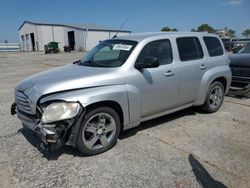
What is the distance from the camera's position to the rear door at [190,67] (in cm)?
524

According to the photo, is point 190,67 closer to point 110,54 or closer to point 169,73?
point 169,73

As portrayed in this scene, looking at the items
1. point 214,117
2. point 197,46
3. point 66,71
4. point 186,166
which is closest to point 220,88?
point 214,117

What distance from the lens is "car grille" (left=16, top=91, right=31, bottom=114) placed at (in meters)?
3.95

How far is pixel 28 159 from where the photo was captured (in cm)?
400

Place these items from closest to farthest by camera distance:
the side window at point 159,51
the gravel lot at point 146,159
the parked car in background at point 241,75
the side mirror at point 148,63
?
the gravel lot at point 146,159, the side mirror at point 148,63, the side window at point 159,51, the parked car in background at point 241,75

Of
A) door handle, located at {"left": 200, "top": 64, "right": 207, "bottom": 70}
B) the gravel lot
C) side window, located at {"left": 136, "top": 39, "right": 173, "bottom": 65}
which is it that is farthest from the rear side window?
the gravel lot

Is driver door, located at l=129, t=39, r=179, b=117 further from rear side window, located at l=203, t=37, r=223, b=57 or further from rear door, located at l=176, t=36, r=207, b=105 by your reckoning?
rear side window, located at l=203, t=37, r=223, b=57

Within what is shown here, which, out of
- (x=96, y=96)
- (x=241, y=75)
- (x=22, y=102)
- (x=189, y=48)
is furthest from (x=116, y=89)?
(x=241, y=75)

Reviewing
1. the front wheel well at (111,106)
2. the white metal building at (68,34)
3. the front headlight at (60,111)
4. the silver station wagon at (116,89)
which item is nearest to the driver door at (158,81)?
the silver station wagon at (116,89)

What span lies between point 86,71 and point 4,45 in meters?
69.3

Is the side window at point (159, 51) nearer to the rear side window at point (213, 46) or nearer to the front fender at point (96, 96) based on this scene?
the front fender at point (96, 96)

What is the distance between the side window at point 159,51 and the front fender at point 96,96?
0.78m

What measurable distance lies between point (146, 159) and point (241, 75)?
5.04 metres

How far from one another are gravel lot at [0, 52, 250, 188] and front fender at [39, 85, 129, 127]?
2.46 feet
